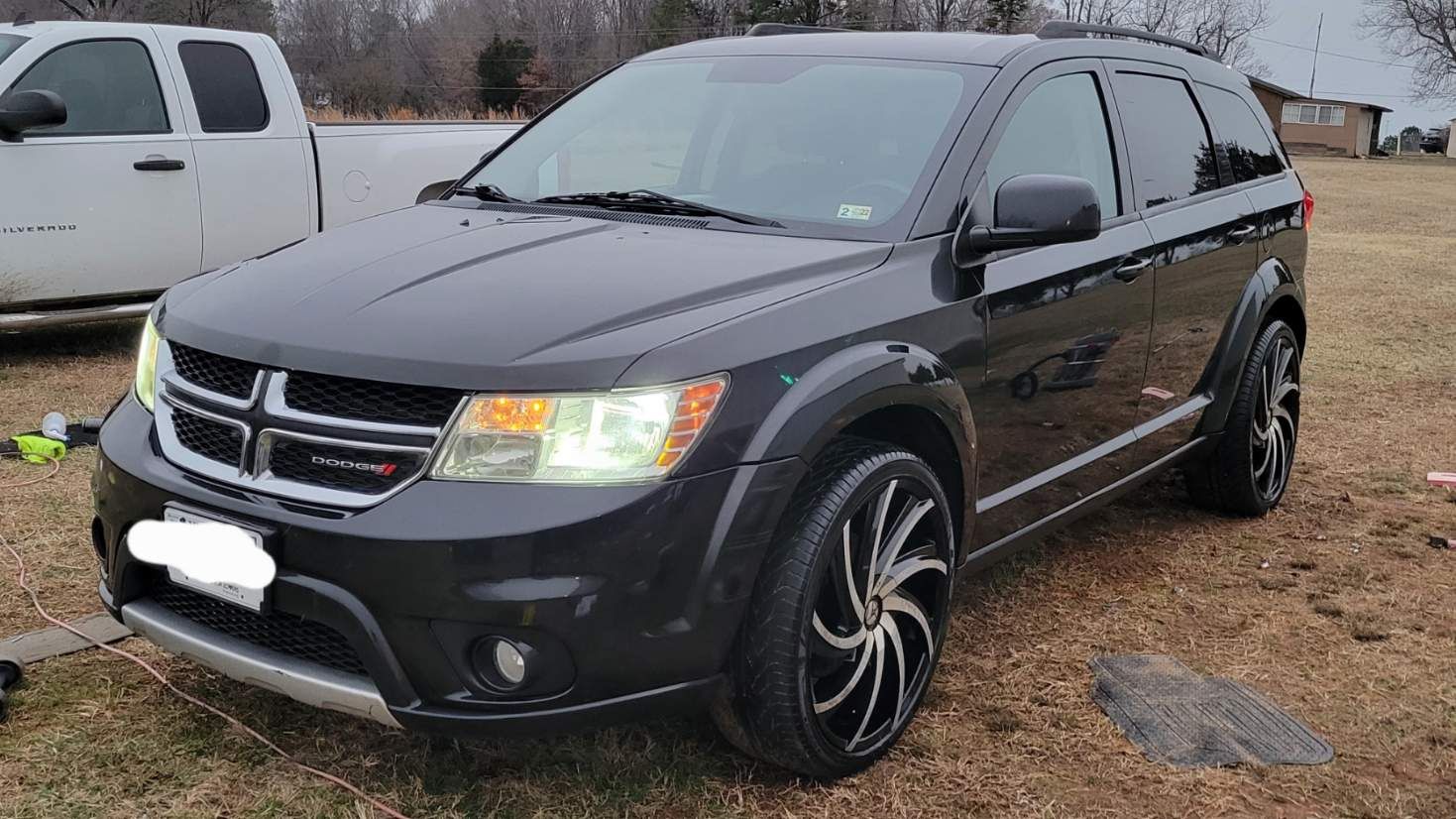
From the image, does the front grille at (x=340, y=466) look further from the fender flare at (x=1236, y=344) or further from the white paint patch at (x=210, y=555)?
the fender flare at (x=1236, y=344)

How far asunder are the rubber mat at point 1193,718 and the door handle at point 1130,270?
3.69 feet

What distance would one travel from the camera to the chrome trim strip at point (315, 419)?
7.97 feet

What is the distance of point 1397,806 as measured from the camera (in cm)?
297

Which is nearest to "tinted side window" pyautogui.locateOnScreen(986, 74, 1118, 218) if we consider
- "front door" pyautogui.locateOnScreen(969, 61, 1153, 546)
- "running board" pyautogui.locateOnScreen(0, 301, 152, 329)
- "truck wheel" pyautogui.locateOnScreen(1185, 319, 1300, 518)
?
"front door" pyautogui.locateOnScreen(969, 61, 1153, 546)

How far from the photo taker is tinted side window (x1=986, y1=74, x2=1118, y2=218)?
355 centimetres

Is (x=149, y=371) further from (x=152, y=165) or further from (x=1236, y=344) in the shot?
(x=152, y=165)

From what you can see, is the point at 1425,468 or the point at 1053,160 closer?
the point at 1053,160

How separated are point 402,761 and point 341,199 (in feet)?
18.5

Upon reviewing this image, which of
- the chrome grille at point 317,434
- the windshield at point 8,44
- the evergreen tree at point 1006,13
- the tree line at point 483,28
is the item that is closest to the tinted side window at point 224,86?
the windshield at point 8,44

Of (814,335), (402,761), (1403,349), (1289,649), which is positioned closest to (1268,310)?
(1289,649)

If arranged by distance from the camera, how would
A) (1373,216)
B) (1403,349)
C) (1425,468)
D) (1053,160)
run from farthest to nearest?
(1373,216) → (1403,349) → (1425,468) → (1053,160)

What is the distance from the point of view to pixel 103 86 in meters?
7.08

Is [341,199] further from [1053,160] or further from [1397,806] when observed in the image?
[1397,806]

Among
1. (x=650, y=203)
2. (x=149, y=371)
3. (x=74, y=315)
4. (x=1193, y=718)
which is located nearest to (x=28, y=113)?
(x=74, y=315)
